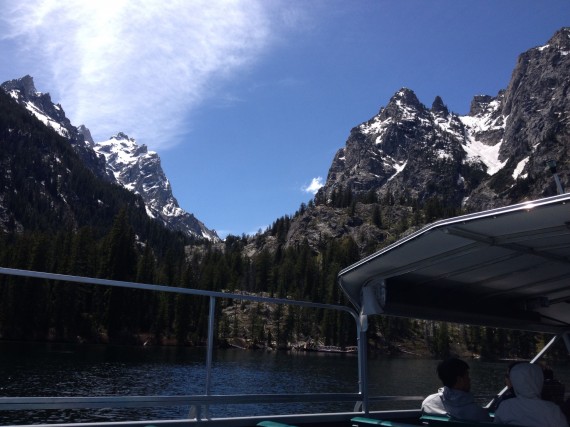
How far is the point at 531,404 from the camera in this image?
3975 mm

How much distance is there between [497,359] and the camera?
3674 inches

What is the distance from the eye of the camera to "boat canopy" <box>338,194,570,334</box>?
461 centimetres

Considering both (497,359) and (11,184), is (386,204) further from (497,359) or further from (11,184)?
(11,184)

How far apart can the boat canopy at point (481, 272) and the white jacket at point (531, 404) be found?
1.25 m

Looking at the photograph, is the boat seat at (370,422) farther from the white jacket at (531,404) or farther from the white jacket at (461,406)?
the white jacket at (531,404)

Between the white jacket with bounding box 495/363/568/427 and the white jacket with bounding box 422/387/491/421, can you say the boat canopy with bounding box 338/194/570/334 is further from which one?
the white jacket with bounding box 422/387/491/421

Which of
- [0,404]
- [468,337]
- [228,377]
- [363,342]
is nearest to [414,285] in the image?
[363,342]

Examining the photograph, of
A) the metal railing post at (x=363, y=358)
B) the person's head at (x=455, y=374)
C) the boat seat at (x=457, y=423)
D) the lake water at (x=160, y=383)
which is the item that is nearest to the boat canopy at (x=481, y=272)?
the metal railing post at (x=363, y=358)

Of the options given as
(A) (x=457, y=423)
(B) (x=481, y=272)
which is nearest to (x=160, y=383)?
(B) (x=481, y=272)

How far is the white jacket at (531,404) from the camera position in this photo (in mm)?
3928

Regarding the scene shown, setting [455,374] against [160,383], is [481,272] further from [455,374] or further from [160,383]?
[160,383]

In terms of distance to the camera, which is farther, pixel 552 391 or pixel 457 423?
pixel 552 391

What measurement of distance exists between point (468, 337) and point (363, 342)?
10611 cm

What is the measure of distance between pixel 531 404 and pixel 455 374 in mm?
1061
